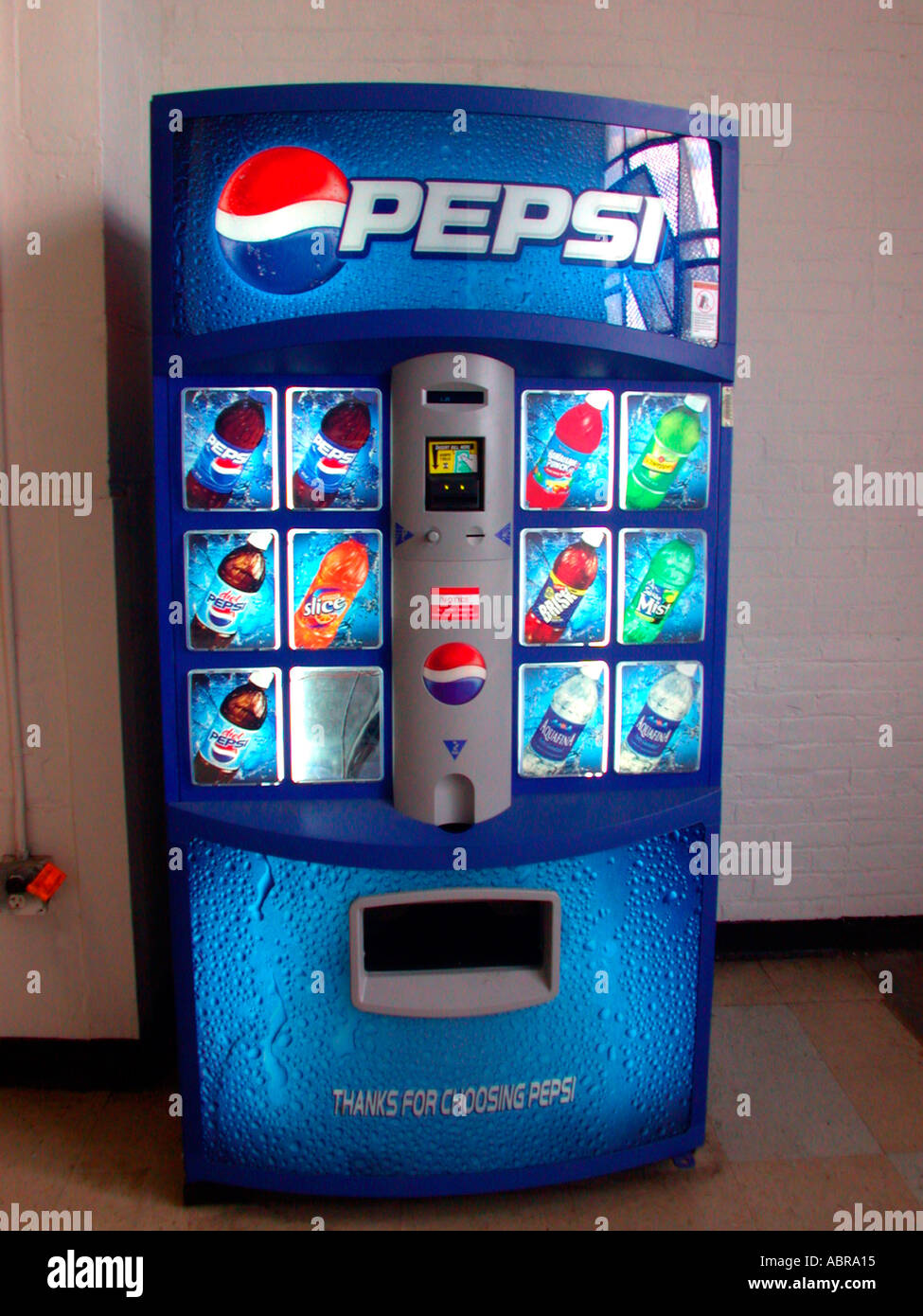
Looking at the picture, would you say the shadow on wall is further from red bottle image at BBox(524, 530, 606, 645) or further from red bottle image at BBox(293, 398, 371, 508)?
red bottle image at BBox(524, 530, 606, 645)

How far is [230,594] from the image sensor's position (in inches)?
78.1

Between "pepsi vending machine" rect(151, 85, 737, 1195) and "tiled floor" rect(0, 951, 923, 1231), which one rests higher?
"pepsi vending machine" rect(151, 85, 737, 1195)

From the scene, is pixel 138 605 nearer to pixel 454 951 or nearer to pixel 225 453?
pixel 225 453

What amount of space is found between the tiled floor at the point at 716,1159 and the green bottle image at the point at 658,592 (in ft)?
4.04

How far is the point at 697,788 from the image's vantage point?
84.2 inches

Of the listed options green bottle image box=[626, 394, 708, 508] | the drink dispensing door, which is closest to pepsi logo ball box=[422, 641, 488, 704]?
the drink dispensing door

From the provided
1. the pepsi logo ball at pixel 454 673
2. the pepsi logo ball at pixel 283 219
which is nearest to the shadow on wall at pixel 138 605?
the pepsi logo ball at pixel 283 219

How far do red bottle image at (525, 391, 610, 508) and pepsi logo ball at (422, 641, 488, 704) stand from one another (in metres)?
0.33

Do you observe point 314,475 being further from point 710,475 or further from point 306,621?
point 710,475

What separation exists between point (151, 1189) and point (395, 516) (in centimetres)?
157

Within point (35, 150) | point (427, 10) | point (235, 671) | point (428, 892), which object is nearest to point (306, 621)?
point (235, 671)

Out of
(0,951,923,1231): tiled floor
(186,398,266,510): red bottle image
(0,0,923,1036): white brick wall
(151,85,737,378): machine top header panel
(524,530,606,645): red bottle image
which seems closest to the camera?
(151,85,737,378): machine top header panel

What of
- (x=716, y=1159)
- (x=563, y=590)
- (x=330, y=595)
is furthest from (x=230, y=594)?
(x=716, y=1159)

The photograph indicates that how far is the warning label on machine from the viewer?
209cm
